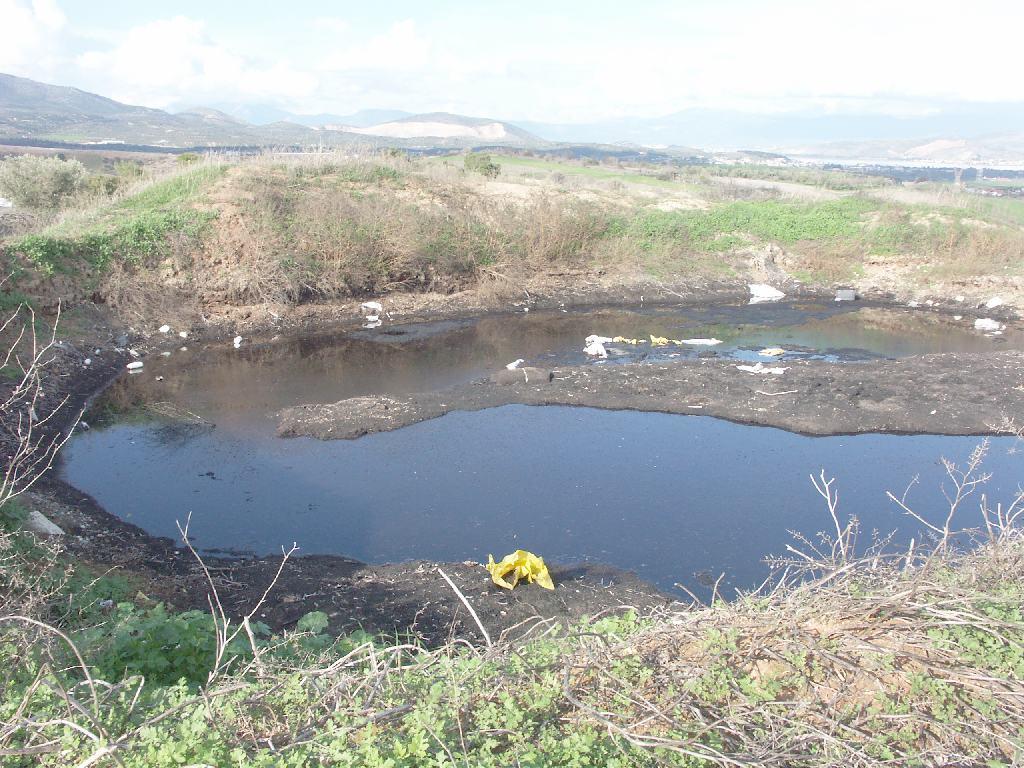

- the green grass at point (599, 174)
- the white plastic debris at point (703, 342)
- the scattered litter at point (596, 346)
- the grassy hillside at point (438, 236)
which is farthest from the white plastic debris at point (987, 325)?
the green grass at point (599, 174)

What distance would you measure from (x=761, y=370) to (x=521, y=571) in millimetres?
9246

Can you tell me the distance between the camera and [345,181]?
25.4 meters

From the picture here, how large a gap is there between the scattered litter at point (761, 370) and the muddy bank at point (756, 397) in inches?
7.2

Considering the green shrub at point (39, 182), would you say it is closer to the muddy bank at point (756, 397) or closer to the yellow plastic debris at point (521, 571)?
the muddy bank at point (756, 397)

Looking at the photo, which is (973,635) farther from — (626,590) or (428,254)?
(428,254)

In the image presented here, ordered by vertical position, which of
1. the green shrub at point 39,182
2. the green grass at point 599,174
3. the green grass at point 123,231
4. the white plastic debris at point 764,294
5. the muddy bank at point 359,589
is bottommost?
the muddy bank at point 359,589

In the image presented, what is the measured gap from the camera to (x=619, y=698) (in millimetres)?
3789

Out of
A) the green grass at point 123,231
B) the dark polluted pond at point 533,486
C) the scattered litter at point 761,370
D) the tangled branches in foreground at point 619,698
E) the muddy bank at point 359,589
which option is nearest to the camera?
the tangled branches in foreground at point 619,698

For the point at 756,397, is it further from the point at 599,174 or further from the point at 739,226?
the point at 599,174

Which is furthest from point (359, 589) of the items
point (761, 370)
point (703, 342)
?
point (703, 342)

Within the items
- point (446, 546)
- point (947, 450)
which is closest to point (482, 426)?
point (446, 546)

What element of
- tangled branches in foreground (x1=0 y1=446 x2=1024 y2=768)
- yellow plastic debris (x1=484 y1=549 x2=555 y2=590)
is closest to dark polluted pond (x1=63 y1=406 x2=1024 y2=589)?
yellow plastic debris (x1=484 y1=549 x2=555 y2=590)

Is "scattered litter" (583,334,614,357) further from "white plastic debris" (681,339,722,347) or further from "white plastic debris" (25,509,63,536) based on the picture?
"white plastic debris" (25,509,63,536)

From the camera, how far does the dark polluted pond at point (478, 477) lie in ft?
30.7
